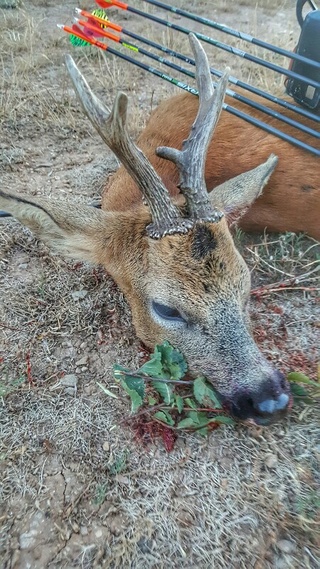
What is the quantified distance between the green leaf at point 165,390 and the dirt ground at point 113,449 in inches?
9.4

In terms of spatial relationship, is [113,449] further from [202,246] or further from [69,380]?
[202,246]

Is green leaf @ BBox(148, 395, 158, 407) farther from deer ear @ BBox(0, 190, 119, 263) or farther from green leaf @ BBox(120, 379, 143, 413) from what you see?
deer ear @ BBox(0, 190, 119, 263)

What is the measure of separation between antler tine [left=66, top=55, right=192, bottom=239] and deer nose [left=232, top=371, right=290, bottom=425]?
84cm

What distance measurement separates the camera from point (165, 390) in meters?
2.59

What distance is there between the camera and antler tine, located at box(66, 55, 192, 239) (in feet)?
7.96

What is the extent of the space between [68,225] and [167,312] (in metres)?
0.74

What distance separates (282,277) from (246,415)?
53.6 inches

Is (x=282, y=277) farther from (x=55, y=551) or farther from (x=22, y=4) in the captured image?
(x=22, y=4)

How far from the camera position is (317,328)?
3143mm

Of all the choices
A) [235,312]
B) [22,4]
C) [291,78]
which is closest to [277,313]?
[235,312]

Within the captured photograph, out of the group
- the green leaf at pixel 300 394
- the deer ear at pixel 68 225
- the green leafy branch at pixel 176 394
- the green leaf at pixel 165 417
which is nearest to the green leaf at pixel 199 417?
the green leafy branch at pixel 176 394

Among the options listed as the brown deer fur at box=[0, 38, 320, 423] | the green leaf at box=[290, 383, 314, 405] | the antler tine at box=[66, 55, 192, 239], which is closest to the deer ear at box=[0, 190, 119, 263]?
the brown deer fur at box=[0, 38, 320, 423]

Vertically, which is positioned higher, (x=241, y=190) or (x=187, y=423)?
(x=241, y=190)

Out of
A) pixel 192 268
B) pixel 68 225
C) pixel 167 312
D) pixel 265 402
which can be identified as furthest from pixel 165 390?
pixel 68 225
